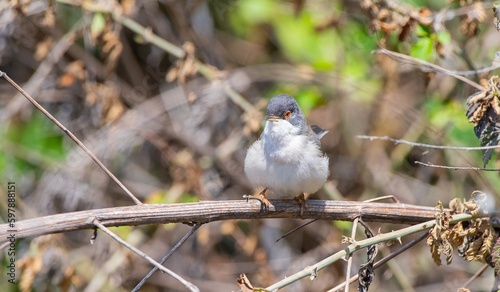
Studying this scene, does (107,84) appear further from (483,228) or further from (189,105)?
(483,228)

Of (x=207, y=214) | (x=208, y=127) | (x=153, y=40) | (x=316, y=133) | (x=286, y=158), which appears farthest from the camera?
(x=208, y=127)

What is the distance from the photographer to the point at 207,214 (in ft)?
8.45

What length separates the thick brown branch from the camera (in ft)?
7.99

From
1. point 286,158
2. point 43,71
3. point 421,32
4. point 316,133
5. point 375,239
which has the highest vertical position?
point 43,71

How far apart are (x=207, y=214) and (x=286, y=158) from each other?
795 mm

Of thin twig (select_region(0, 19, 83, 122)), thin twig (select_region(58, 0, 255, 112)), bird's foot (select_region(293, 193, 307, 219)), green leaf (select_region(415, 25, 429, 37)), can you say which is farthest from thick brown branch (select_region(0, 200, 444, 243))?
thin twig (select_region(0, 19, 83, 122))

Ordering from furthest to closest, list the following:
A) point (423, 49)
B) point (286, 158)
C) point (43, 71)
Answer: point (43, 71) < point (423, 49) < point (286, 158)

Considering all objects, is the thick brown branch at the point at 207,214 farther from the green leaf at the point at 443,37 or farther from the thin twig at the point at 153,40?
the thin twig at the point at 153,40

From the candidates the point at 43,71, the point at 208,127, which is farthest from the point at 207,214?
the point at 43,71

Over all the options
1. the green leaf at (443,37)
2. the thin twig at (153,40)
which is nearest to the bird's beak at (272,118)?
the thin twig at (153,40)

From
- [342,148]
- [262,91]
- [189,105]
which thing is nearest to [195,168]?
[189,105]

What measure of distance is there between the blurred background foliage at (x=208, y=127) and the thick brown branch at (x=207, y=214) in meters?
1.42

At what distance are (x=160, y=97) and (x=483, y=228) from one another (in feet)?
10.1

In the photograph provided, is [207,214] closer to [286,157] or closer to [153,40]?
[286,157]
